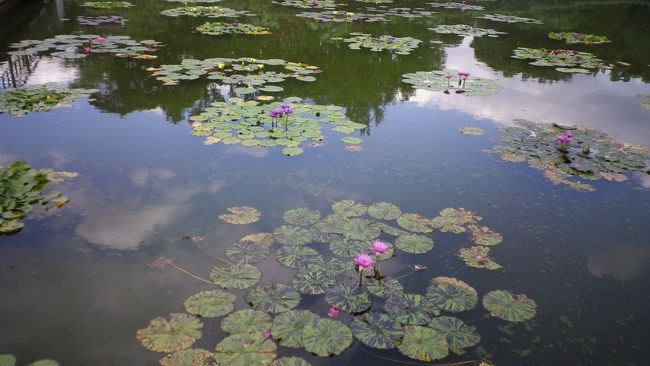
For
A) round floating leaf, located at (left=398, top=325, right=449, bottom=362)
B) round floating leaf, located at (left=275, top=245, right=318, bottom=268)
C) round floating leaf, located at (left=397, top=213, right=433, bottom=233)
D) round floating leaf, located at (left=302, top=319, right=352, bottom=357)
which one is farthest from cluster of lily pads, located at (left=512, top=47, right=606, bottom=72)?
round floating leaf, located at (left=302, top=319, right=352, bottom=357)

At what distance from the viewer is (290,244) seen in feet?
8.66

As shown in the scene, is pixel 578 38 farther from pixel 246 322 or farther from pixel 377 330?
pixel 246 322

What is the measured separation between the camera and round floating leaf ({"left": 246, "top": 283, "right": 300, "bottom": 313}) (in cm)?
217

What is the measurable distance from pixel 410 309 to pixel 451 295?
0.88ft

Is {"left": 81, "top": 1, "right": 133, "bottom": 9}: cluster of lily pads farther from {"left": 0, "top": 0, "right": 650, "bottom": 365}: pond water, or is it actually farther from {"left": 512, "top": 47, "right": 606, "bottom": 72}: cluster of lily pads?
{"left": 512, "top": 47, "right": 606, "bottom": 72}: cluster of lily pads

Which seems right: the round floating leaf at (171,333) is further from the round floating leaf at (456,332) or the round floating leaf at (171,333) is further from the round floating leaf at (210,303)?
the round floating leaf at (456,332)

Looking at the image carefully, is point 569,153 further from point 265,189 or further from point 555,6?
point 555,6

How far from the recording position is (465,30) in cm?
1037

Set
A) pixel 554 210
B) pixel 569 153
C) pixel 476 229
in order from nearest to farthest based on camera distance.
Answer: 1. pixel 476 229
2. pixel 554 210
3. pixel 569 153

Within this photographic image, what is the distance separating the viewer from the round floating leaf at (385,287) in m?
2.31

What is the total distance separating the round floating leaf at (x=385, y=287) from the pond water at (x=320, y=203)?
0.21 feet

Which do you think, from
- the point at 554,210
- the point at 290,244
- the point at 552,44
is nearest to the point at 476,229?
the point at 554,210

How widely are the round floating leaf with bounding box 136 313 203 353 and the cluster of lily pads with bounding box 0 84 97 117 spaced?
3.62 metres

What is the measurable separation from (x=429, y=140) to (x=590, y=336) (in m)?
2.48
